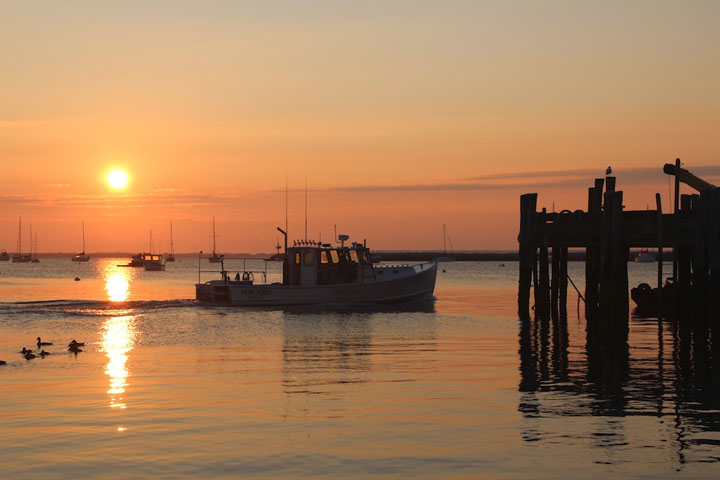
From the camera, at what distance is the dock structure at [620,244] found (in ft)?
88.7

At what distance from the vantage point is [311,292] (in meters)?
41.0

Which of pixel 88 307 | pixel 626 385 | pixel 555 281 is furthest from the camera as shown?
pixel 88 307

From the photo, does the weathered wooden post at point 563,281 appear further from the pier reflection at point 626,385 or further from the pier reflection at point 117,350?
the pier reflection at point 117,350

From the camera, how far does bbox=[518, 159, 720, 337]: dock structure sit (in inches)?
1064

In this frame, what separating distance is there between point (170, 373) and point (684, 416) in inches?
447

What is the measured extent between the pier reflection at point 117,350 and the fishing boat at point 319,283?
5.70 m

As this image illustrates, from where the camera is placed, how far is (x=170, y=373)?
20531 mm

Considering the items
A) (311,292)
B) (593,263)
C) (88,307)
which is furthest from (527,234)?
(88,307)

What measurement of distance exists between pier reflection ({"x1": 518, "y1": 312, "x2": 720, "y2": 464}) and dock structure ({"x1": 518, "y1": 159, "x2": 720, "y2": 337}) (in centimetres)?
111

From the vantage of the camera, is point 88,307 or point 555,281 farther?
point 88,307

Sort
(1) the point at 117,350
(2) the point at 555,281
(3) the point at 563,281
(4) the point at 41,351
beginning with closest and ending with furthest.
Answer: (4) the point at 41,351 → (1) the point at 117,350 → (2) the point at 555,281 → (3) the point at 563,281

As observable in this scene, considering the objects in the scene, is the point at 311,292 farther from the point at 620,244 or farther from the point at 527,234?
the point at 620,244

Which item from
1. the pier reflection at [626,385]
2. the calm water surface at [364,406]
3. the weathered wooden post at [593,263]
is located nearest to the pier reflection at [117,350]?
the calm water surface at [364,406]

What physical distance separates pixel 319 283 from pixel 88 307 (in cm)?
1226
